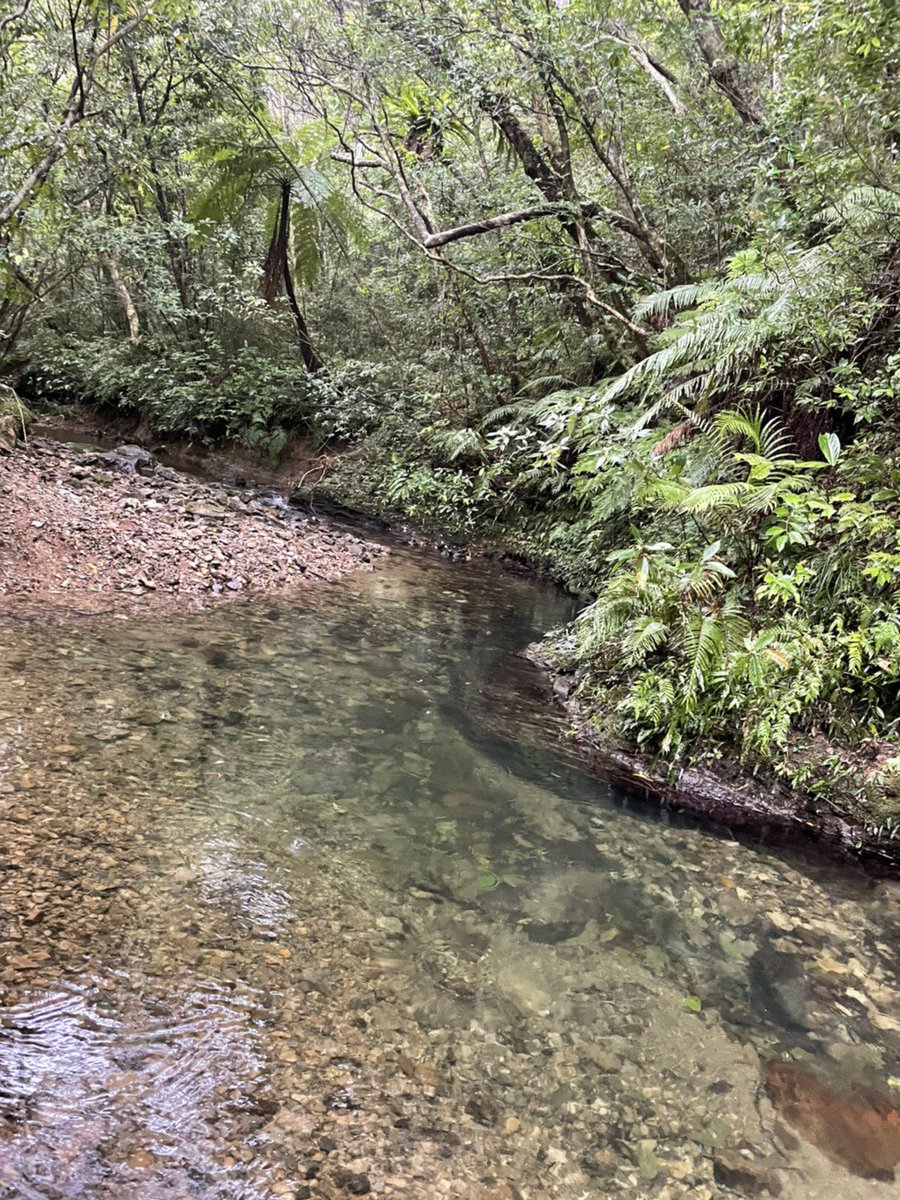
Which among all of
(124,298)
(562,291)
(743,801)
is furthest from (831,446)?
(124,298)

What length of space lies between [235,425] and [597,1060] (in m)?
14.2

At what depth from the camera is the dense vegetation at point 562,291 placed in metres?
4.94

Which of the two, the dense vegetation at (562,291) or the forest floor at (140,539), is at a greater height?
the dense vegetation at (562,291)

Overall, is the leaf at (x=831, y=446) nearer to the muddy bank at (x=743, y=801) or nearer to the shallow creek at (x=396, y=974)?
the muddy bank at (x=743, y=801)

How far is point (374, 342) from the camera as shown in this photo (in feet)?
49.7

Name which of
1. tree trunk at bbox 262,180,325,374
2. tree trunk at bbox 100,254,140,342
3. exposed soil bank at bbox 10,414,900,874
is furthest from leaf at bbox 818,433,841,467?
tree trunk at bbox 100,254,140,342

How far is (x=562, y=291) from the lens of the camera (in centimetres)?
1066

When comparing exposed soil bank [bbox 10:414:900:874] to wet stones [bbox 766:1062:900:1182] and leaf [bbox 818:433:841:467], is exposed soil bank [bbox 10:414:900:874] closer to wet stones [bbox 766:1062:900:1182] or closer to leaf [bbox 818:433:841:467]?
wet stones [bbox 766:1062:900:1182]

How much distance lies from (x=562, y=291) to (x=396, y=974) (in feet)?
33.1

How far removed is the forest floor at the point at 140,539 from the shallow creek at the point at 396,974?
2.23 metres

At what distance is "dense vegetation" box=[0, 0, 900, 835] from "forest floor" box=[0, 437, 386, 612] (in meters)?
2.29

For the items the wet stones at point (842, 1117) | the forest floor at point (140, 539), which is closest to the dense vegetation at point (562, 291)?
the wet stones at point (842, 1117)

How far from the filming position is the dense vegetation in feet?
16.2

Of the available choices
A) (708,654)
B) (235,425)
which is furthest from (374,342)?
(708,654)
